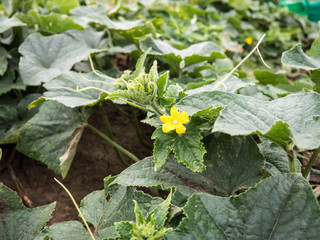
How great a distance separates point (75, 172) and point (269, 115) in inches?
50.5

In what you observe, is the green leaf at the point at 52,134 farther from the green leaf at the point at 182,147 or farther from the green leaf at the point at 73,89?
the green leaf at the point at 182,147

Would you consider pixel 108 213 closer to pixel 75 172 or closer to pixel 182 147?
pixel 182 147

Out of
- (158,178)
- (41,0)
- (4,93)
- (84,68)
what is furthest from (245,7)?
(158,178)

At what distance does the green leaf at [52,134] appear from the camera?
1.75 metres

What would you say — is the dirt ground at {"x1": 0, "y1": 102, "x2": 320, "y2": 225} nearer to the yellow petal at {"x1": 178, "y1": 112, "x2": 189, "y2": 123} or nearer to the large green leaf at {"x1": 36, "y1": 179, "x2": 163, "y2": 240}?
the large green leaf at {"x1": 36, "y1": 179, "x2": 163, "y2": 240}

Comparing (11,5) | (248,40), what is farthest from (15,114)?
(248,40)

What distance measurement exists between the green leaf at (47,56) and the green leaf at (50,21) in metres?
0.16

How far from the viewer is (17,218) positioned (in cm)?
134

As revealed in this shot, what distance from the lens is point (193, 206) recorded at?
0.96m

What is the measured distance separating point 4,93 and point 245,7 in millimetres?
3202

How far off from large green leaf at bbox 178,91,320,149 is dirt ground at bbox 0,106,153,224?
950 millimetres

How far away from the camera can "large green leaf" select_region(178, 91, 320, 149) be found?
0.93 metres

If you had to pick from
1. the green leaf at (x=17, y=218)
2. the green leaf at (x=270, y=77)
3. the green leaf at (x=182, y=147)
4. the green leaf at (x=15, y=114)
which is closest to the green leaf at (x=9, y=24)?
the green leaf at (x=15, y=114)

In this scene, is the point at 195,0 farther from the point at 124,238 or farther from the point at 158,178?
the point at 124,238
